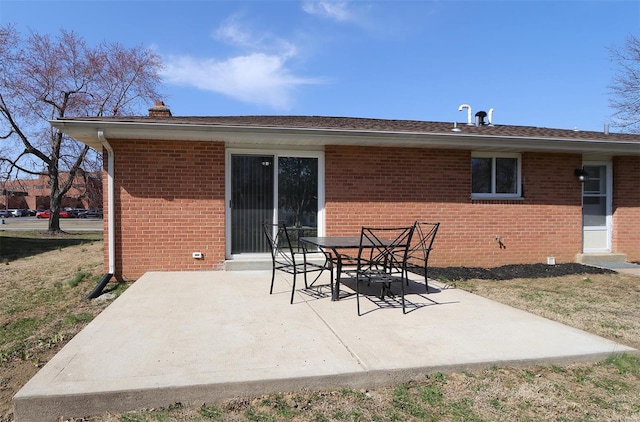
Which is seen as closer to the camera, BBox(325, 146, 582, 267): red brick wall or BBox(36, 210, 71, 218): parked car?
BBox(325, 146, 582, 267): red brick wall

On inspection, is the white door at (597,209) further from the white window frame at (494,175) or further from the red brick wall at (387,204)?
the white window frame at (494,175)

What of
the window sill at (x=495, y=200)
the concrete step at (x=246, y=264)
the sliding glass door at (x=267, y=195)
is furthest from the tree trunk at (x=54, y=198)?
the window sill at (x=495, y=200)

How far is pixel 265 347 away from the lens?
3.46 meters

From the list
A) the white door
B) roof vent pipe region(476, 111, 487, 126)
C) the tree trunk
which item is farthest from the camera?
the tree trunk

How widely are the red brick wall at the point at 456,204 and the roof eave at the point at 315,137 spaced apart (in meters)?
0.40

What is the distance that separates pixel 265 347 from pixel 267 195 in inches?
172

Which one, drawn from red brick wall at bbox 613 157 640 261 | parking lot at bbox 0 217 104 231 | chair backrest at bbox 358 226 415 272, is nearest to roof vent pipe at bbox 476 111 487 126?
red brick wall at bbox 613 157 640 261

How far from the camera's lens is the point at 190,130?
21.1ft

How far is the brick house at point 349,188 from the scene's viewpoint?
22.4ft

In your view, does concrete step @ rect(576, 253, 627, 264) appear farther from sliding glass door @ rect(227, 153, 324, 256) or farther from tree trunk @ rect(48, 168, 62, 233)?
tree trunk @ rect(48, 168, 62, 233)

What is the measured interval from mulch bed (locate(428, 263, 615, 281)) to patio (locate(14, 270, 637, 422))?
2.06 metres

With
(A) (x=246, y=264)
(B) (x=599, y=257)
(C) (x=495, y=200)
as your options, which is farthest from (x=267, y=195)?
(B) (x=599, y=257)

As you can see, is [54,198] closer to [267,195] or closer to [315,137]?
[267,195]

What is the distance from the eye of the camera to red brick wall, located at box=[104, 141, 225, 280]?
684cm
